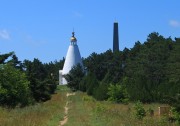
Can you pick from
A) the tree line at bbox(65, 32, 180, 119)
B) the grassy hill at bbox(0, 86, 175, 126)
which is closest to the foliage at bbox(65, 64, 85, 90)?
the tree line at bbox(65, 32, 180, 119)

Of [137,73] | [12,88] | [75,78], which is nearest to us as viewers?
[12,88]

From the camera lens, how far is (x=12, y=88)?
35.4 m

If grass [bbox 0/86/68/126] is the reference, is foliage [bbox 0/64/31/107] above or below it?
above

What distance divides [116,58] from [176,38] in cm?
1983

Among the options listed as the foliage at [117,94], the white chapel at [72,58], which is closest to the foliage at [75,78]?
the white chapel at [72,58]

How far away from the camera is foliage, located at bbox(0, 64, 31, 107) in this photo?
34938 millimetres

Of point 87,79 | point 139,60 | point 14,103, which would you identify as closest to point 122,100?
point 14,103

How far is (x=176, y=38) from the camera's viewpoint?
79.8 metres

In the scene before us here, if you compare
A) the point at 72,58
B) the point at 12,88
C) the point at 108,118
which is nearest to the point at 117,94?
the point at 12,88

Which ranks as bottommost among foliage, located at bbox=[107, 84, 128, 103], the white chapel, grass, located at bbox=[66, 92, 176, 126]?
grass, located at bbox=[66, 92, 176, 126]

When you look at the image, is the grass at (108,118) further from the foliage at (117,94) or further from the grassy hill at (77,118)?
the foliage at (117,94)

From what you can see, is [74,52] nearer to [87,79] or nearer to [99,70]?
[99,70]

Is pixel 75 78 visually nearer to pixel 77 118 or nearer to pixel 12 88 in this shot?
pixel 12 88

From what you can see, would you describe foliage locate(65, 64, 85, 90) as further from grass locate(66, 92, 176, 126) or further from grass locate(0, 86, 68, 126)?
grass locate(0, 86, 68, 126)
